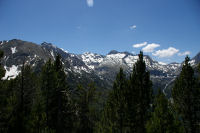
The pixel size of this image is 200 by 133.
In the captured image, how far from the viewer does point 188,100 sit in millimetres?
27156

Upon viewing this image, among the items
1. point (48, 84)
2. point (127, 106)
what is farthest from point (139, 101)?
point (48, 84)

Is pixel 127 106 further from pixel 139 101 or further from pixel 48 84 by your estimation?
pixel 48 84

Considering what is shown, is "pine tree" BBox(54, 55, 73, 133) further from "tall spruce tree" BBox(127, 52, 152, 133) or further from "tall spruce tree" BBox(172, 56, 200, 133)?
"tall spruce tree" BBox(172, 56, 200, 133)

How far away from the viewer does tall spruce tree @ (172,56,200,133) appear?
26.8m

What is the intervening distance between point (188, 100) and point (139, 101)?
853 centimetres

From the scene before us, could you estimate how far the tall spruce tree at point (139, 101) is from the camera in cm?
2553

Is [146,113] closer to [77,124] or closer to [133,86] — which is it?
[133,86]

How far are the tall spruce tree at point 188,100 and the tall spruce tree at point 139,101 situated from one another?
6.15m

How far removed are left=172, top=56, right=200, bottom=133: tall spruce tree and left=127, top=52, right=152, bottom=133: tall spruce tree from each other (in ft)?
20.2

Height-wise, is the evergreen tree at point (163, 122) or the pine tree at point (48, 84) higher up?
the pine tree at point (48, 84)

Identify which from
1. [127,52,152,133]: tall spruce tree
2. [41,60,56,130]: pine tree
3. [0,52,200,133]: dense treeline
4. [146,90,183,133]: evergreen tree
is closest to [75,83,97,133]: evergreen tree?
[0,52,200,133]: dense treeline

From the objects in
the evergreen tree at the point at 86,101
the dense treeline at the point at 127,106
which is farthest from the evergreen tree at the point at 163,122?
the evergreen tree at the point at 86,101

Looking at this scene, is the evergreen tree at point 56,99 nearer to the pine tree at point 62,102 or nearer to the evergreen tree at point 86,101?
the pine tree at point 62,102

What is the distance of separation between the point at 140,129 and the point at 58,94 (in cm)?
1535
